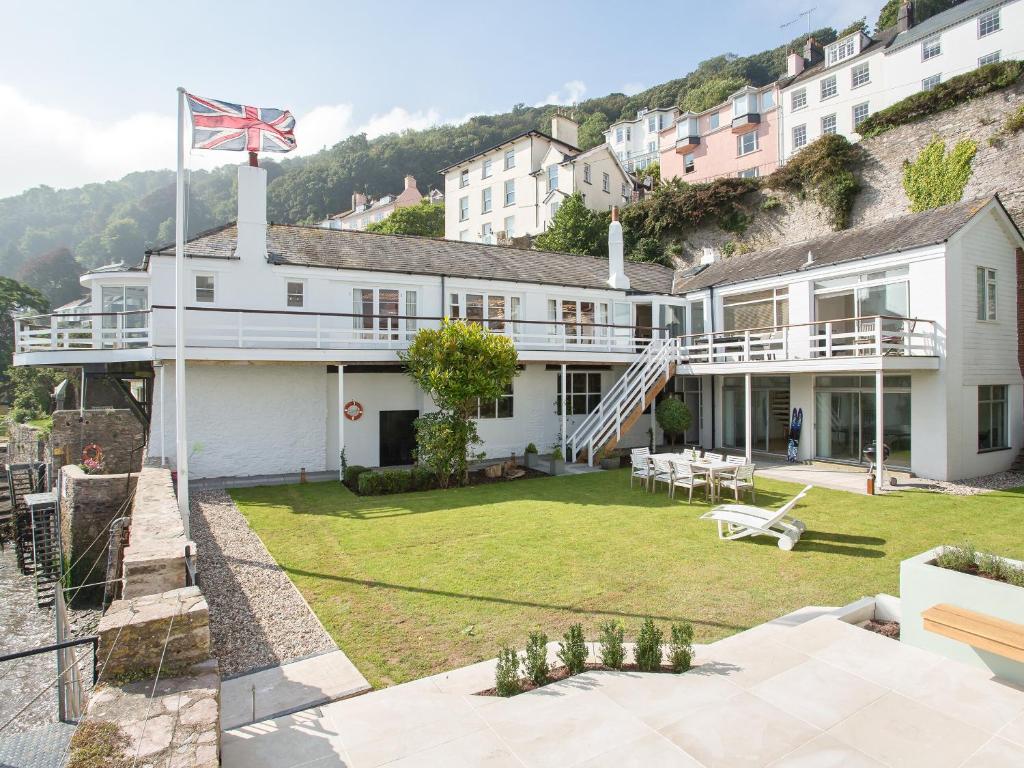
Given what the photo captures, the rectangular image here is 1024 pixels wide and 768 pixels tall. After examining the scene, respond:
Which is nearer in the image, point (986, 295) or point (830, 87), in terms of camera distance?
point (986, 295)

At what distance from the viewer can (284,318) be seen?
16.4 m

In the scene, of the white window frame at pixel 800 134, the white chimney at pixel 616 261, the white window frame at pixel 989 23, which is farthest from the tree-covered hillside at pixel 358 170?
the white chimney at pixel 616 261

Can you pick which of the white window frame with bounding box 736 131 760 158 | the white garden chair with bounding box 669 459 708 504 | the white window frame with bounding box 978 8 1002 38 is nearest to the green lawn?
the white garden chair with bounding box 669 459 708 504

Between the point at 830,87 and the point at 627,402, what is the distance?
31580mm

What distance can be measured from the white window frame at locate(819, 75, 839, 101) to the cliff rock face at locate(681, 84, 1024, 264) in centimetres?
1105

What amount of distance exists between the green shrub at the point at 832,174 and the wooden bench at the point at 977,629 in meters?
28.9

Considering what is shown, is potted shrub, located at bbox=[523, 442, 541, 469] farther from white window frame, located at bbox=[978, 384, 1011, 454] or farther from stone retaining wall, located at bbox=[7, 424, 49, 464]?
stone retaining wall, located at bbox=[7, 424, 49, 464]

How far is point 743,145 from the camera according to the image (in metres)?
41.5

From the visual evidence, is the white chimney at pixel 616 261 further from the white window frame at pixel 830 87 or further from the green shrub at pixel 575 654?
the white window frame at pixel 830 87

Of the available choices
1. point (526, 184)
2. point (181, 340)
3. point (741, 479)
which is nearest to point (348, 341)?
point (181, 340)

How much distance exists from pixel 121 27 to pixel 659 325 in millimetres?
18056

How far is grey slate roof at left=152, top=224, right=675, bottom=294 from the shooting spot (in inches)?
671

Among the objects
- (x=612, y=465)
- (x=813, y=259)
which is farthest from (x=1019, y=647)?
(x=813, y=259)

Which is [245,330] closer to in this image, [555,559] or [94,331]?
[94,331]
